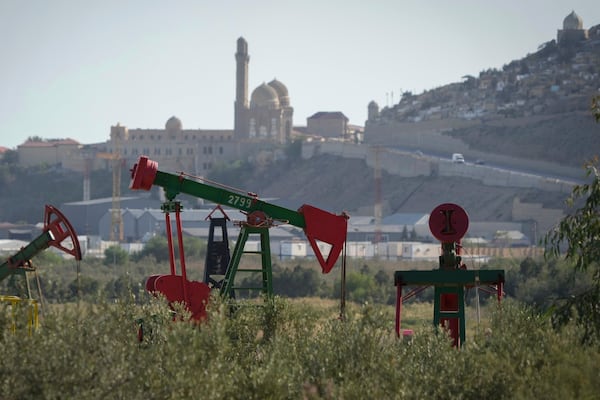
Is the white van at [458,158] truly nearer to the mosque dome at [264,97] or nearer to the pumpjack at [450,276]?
the mosque dome at [264,97]

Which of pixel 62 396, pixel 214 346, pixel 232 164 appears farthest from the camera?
pixel 232 164

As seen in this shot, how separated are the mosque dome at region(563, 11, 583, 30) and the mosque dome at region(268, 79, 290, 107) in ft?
133

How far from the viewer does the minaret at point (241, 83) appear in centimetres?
14825

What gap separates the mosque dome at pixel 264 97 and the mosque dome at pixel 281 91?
8.75ft

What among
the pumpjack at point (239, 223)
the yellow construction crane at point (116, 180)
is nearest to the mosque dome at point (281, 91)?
the yellow construction crane at point (116, 180)

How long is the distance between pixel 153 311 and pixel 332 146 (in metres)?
122

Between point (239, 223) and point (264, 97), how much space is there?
418 feet

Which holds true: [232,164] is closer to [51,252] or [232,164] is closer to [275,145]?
[275,145]

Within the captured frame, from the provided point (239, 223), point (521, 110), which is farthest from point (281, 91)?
point (239, 223)

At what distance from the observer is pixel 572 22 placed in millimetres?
177125

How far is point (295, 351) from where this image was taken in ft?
59.4

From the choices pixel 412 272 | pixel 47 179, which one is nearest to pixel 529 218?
pixel 47 179

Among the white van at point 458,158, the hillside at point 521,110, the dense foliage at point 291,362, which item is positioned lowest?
the dense foliage at point 291,362

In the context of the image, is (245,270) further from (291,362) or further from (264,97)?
(264,97)
